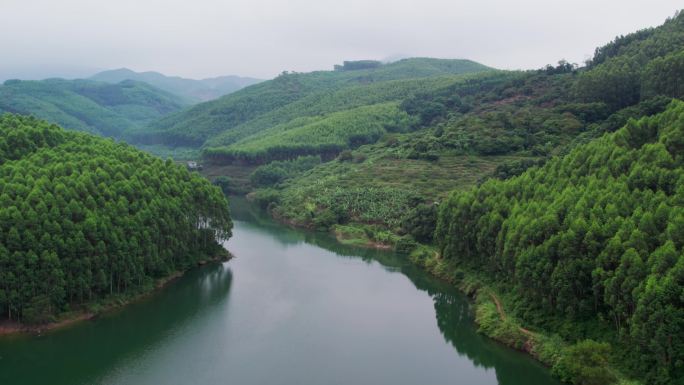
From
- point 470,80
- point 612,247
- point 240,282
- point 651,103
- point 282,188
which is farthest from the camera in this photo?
point 470,80

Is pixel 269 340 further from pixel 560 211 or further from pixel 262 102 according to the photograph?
pixel 262 102

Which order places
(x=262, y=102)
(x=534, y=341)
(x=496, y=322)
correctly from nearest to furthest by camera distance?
(x=534, y=341), (x=496, y=322), (x=262, y=102)

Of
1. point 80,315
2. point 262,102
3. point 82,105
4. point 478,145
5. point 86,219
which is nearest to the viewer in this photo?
point 80,315

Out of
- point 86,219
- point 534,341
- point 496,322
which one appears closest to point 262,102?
point 86,219

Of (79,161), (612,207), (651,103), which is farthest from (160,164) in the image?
(651,103)

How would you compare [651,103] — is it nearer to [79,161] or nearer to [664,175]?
[664,175]

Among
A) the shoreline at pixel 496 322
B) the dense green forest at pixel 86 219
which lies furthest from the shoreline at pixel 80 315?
the shoreline at pixel 496 322
